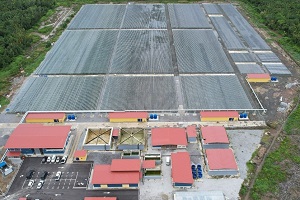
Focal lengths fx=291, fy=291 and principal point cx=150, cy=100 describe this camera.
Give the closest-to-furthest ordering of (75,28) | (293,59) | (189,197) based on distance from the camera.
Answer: (189,197)
(293,59)
(75,28)

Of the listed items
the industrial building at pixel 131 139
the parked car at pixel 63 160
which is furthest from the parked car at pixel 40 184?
the industrial building at pixel 131 139

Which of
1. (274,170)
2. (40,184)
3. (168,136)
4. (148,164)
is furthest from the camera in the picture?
(168,136)

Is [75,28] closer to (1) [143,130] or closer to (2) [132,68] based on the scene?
(2) [132,68]

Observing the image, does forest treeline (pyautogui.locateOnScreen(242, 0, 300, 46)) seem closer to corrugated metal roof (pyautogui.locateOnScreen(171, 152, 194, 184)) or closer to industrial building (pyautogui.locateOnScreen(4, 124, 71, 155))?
corrugated metal roof (pyautogui.locateOnScreen(171, 152, 194, 184))

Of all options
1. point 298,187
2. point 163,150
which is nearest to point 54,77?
point 163,150

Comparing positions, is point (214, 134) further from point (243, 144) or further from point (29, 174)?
point (29, 174)

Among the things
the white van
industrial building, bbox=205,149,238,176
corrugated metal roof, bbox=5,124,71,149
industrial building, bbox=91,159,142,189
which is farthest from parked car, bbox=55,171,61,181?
industrial building, bbox=205,149,238,176

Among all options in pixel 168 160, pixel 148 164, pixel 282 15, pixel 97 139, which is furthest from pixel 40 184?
pixel 282 15
